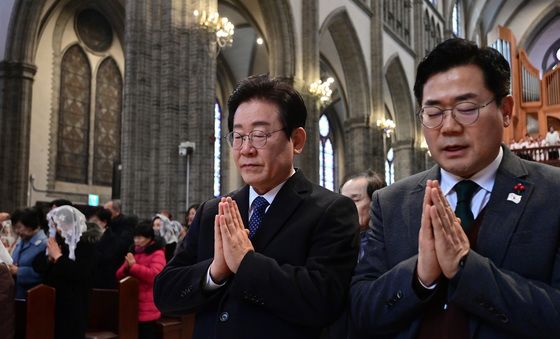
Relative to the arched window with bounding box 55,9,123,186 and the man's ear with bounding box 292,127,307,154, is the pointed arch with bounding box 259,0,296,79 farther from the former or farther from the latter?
the man's ear with bounding box 292,127,307,154

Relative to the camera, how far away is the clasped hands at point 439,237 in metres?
1.37

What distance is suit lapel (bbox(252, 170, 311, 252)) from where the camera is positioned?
72.5 inches

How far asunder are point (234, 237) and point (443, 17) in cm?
2969

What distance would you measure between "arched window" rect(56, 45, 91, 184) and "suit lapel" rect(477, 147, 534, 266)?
17423mm

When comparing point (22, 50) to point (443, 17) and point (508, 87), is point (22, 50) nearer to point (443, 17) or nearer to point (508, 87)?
point (508, 87)

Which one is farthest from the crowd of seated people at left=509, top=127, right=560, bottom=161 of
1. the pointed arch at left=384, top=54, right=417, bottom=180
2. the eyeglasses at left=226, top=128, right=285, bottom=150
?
the eyeglasses at left=226, top=128, right=285, bottom=150

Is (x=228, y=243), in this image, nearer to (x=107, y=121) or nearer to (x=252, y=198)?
(x=252, y=198)

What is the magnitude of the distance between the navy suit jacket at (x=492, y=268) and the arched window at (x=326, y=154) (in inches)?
1042

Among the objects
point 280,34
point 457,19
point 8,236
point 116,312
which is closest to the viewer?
point 116,312

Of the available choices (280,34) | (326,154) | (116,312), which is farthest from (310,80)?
(326,154)

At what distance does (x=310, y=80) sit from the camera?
16500 mm

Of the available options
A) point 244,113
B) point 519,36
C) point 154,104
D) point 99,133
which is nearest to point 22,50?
point 99,133

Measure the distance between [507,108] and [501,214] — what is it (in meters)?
0.35

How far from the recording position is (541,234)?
1.46 meters
